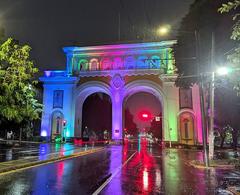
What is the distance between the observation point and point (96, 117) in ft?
219

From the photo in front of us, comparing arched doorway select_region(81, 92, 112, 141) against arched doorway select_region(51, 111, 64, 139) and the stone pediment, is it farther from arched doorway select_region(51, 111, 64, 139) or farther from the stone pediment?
the stone pediment

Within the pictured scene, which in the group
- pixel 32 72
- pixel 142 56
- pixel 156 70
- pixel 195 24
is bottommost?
pixel 32 72

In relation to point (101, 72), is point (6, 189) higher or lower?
lower

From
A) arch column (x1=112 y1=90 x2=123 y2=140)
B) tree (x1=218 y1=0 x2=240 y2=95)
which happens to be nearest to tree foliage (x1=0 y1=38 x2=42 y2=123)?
tree (x1=218 y1=0 x2=240 y2=95)

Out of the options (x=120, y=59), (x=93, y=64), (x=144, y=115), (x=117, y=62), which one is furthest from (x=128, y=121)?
(x=144, y=115)

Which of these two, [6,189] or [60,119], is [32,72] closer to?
[6,189]

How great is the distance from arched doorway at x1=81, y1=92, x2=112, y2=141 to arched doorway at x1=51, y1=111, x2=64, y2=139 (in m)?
6.58

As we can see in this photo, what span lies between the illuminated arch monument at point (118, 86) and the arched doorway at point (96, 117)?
6340 mm

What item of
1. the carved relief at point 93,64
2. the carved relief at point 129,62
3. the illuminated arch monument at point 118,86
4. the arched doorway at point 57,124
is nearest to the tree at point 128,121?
the carved relief at point 93,64

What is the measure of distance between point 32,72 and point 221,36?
12.4 metres

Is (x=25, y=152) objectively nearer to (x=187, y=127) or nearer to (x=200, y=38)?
(x=200, y=38)

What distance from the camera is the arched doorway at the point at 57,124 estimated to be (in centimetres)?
5619

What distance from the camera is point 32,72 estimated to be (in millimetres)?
8555

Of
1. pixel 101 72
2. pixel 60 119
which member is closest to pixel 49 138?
pixel 60 119
